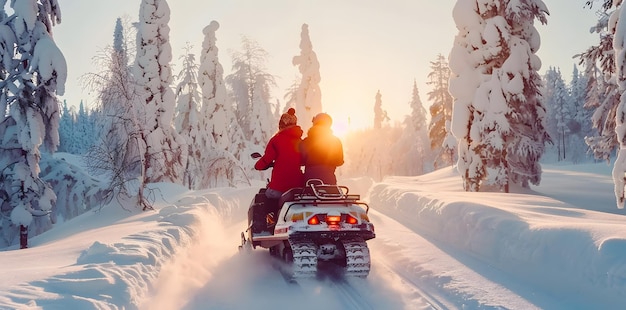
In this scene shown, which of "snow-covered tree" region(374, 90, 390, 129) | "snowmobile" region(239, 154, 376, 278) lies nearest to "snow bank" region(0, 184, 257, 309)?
"snowmobile" region(239, 154, 376, 278)

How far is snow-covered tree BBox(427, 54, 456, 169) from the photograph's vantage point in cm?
3688

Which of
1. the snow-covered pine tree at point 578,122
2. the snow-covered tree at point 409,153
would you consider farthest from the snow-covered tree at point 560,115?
the snow-covered tree at point 409,153

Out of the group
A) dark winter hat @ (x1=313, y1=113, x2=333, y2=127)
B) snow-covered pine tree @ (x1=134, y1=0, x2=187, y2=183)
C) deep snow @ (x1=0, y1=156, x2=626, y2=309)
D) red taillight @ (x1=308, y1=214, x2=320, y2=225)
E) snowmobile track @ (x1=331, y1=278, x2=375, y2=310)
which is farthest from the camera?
snow-covered pine tree @ (x1=134, y1=0, x2=187, y2=183)

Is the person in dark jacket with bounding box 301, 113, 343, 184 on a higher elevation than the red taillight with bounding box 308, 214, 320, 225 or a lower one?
higher

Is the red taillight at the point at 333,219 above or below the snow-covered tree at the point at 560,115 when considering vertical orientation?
below

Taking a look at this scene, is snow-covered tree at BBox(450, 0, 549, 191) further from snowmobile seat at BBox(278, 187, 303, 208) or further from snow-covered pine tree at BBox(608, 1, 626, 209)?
snowmobile seat at BBox(278, 187, 303, 208)

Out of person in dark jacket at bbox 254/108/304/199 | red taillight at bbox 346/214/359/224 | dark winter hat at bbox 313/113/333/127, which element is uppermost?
→ dark winter hat at bbox 313/113/333/127

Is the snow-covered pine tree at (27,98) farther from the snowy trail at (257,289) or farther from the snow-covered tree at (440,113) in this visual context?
the snow-covered tree at (440,113)

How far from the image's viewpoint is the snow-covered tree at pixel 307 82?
36.4 metres

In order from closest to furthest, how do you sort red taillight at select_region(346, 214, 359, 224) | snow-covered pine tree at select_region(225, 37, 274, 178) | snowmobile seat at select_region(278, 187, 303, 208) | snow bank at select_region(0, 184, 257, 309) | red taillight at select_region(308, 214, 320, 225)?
snow bank at select_region(0, 184, 257, 309) < red taillight at select_region(308, 214, 320, 225) < red taillight at select_region(346, 214, 359, 224) < snowmobile seat at select_region(278, 187, 303, 208) < snow-covered pine tree at select_region(225, 37, 274, 178)

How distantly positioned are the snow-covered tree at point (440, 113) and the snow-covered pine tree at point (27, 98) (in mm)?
25444

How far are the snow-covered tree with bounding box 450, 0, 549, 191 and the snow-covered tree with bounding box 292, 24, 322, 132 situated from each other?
16323 millimetres

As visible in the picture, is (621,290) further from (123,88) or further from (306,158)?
(123,88)

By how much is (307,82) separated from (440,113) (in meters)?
14.5
